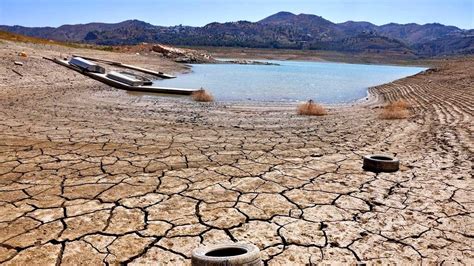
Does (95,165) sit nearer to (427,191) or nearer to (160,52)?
(427,191)

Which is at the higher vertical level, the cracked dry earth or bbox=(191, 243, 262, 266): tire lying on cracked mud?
bbox=(191, 243, 262, 266): tire lying on cracked mud

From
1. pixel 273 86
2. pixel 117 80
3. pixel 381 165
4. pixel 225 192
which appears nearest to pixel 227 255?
pixel 225 192

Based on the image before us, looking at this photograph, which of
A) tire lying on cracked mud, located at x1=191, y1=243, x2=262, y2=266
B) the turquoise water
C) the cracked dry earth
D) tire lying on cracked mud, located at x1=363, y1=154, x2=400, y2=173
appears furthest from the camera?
the turquoise water

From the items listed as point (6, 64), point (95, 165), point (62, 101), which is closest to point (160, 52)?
point (6, 64)

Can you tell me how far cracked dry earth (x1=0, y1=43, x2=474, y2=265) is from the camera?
132 inches

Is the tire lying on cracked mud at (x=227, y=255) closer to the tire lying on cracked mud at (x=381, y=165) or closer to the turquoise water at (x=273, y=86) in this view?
the tire lying on cracked mud at (x=381, y=165)

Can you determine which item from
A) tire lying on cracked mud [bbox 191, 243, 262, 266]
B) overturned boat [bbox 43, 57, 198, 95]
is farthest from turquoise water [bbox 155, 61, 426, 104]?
tire lying on cracked mud [bbox 191, 243, 262, 266]

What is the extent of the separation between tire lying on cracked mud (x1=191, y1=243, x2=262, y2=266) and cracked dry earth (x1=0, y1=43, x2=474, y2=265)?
1.03 ft

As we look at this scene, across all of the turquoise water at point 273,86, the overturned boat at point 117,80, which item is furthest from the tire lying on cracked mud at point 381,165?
the overturned boat at point 117,80

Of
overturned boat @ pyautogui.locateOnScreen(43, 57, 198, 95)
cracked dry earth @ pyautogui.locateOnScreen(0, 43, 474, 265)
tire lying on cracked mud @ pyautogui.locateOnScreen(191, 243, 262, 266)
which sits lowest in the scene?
cracked dry earth @ pyautogui.locateOnScreen(0, 43, 474, 265)

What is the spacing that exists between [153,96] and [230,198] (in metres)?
11.6

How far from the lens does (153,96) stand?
15.4 metres

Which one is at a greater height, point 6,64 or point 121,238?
point 6,64

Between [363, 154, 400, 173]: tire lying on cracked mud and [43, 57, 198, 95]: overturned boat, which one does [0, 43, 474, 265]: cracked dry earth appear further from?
[43, 57, 198, 95]: overturned boat
